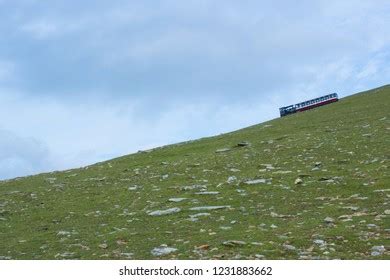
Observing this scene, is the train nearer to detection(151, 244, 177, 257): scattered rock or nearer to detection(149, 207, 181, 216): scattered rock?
detection(149, 207, 181, 216): scattered rock

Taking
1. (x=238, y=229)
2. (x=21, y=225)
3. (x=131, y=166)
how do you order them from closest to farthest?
(x=238, y=229)
(x=21, y=225)
(x=131, y=166)

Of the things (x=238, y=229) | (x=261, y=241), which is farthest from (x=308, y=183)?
(x=261, y=241)

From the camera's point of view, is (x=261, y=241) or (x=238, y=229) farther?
(x=238, y=229)

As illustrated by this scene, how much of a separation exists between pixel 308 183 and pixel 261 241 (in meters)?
9.20

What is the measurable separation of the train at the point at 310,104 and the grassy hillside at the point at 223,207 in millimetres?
44662

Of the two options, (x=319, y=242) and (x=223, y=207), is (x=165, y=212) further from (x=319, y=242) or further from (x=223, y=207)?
(x=319, y=242)

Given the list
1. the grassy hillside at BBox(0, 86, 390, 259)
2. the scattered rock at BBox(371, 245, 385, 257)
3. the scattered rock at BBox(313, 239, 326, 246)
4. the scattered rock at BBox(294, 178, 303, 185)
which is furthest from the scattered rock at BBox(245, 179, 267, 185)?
the scattered rock at BBox(371, 245, 385, 257)

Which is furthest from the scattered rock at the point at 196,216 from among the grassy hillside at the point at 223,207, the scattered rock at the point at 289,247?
the scattered rock at the point at 289,247

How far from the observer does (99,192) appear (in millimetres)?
29875

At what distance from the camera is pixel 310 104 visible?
283ft

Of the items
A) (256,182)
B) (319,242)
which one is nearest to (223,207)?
(256,182)

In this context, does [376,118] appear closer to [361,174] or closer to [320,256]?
[361,174]

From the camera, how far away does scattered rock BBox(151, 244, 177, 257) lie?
50.6 feet

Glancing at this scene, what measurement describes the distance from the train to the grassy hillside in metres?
44.7
